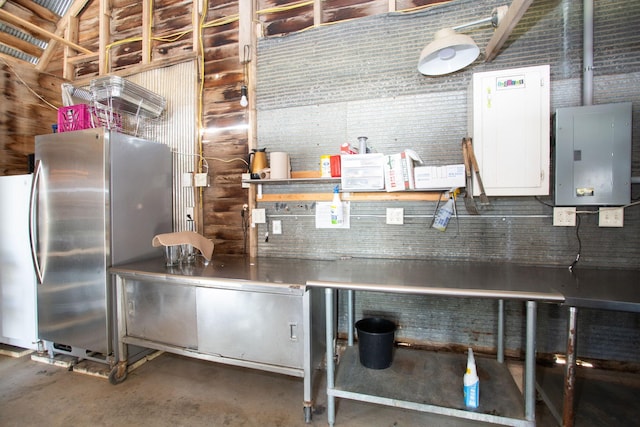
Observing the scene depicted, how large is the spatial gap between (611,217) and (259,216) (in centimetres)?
238

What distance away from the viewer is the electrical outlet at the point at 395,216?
2119 millimetres

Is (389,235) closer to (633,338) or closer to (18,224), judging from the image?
(633,338)

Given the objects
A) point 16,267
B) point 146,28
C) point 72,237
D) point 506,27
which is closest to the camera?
point 506,27

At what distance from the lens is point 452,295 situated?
1.32 m

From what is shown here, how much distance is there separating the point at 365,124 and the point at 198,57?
5.52ft

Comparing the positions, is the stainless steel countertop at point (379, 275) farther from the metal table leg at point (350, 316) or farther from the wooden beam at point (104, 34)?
the wooden beam at point (104, 34)

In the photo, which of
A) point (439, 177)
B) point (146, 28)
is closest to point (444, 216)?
point (439, 177)

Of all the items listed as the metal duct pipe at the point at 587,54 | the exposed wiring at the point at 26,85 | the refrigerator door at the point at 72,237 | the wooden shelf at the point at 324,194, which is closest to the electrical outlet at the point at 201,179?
the wooden shelf at the point at 324,194

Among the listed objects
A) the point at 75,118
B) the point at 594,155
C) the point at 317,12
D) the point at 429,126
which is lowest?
the point at 594,155

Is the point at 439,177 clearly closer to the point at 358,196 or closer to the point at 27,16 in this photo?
the point at 358,196

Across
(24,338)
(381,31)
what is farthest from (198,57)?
(24,338)

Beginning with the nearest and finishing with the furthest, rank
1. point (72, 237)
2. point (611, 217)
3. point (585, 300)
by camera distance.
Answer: point (585, 300)
point (611, 217)
point (72, 237)

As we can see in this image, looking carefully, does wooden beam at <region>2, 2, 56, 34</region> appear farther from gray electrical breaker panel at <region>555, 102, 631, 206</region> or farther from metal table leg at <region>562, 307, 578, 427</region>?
metal table leg at <region>562, 307, 578, 427</region>

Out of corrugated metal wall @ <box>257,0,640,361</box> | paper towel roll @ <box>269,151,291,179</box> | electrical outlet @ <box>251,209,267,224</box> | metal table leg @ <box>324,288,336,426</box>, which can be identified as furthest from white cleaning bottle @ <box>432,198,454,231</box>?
electrical outlet @ <box>251,209,267,224</box>
